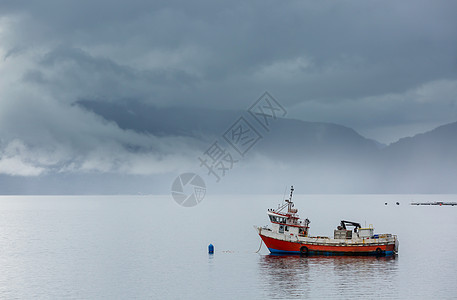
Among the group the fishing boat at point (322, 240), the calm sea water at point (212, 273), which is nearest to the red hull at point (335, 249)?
the fishing boat at point (322, 240)

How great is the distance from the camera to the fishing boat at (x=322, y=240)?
97125mm

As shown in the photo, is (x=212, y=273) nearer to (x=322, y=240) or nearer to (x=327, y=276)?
(x=327, y=276)

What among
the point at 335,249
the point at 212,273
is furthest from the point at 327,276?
the point at 212,273

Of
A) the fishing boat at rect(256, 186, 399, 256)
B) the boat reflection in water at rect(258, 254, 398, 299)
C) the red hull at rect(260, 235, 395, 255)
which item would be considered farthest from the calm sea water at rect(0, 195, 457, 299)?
the fishing boat at rect(256, 186, 399, 256)

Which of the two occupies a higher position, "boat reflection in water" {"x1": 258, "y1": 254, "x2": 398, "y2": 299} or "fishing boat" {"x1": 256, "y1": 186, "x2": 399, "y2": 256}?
"fishing boat" {"x1": 256, "y1": 186, "x2": 399, "y2": 256}

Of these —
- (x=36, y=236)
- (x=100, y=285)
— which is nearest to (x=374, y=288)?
(x=100, y=285)

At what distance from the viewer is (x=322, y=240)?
9762 centimetres

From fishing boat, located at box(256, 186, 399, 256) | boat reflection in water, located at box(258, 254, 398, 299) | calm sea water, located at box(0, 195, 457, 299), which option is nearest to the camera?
boat reflection in water, located at box(258, 254, 398, 299)

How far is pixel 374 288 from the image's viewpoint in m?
72.7

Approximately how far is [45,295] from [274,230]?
44.3 metres

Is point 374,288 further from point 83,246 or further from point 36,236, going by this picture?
point 36,236

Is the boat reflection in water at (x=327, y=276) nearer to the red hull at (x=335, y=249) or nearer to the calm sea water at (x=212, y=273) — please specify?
the calm sea water at (x=212, y=273)

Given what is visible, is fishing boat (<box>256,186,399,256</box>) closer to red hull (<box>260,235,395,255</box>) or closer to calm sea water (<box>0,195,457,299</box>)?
red hull (<box>260,235,395,255</box>)

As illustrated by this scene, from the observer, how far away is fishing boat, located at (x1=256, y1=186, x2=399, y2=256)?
97125 millimetres
